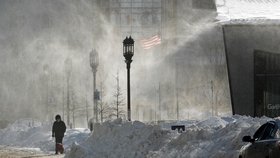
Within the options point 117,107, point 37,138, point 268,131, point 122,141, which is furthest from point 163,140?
point 117,107

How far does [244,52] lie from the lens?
44.6 m

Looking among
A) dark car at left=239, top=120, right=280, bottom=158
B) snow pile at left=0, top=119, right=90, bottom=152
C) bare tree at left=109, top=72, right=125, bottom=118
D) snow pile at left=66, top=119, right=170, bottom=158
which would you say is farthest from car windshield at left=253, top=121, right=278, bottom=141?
bare tree at left=109, top=72, right=125, bottom=118

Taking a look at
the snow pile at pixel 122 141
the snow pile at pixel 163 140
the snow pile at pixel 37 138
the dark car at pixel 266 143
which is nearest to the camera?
the dark car at pixel 266 143

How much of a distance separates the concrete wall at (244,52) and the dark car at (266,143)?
29524 mm

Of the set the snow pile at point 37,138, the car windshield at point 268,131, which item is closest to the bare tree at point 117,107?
the snow pile at point 37,138

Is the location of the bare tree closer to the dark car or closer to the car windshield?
the dark car

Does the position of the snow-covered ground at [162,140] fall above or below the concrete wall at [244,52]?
below

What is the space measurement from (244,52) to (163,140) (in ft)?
78.6

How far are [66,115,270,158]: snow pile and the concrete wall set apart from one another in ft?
53.4

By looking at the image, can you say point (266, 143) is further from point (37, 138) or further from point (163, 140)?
point (37, 138)

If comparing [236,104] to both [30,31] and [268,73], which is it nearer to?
[268,73]

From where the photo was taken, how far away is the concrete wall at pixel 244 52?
43.7 metres

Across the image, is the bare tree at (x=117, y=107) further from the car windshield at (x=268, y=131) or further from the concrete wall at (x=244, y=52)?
the car windshield at (x=268, y=131)

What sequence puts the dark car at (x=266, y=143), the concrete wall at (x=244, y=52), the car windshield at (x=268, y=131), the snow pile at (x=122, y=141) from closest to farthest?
the dark car at (x=266, y=143) → the car windshield at (x=268, y=131) → the snow pile at (x=122, y=141) → the concrete wall at (x=244, y=52)
